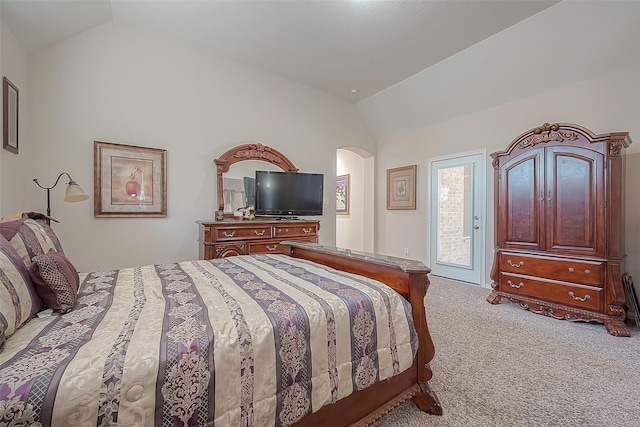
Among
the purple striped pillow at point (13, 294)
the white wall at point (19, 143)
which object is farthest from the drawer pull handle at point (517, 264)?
the white wall at point (19, 143)

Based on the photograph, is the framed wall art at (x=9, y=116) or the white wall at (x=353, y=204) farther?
the white wall at (x=353, y=204)

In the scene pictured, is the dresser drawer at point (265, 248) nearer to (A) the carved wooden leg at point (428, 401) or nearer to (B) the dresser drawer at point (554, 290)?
(A) the carved wooden leg at point (428, 401)

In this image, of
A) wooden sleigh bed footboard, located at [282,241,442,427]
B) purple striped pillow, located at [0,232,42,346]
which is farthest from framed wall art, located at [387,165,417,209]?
purple striped pillow, located at [0,232,42,346]

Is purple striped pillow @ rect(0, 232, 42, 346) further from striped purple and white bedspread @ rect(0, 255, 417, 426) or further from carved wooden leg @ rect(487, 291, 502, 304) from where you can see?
carved wooden leg @ rect(487, 291, 502, 304)

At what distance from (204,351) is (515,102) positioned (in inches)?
186

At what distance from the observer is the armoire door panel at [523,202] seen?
10.2ft

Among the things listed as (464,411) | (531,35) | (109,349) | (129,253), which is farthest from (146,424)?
(531,35)

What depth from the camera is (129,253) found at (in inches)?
134

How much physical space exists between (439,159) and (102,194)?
482 centimetres

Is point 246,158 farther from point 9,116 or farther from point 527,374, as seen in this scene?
point 527,374

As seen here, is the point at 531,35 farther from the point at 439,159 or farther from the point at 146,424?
the point at 146,424

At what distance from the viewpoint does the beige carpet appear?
1546 mm

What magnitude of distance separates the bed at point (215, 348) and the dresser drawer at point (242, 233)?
5.27 feet

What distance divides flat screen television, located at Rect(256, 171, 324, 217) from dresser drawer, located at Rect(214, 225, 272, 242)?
52cm
